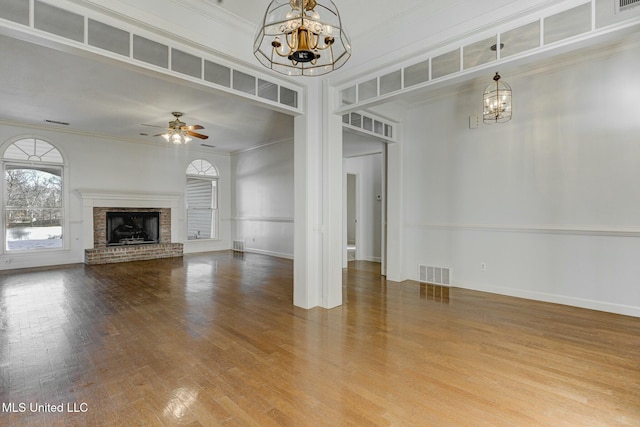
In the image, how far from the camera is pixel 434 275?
5.45 meters

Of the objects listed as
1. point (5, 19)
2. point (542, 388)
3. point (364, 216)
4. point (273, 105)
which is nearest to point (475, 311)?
point (542, 388)

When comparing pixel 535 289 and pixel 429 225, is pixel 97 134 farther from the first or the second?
pixel 535 289

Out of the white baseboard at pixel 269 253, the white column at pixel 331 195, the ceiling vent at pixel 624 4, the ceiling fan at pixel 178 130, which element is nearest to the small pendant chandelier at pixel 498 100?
the ceiling vent at pixel 624 4

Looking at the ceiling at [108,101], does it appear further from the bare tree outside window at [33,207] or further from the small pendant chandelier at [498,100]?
the small pendant chandelier at [498,100]

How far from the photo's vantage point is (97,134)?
7727mm

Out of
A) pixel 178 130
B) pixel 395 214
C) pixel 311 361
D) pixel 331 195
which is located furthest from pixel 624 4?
pixel 178 130

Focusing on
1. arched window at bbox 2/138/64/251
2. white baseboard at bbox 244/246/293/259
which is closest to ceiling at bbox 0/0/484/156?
arched window at bbox 2/138/64/251

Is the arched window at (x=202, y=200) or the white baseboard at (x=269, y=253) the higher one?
the arched window at (x=202, y=200)

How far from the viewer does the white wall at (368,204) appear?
309 inches

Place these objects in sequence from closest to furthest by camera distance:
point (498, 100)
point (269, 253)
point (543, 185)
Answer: point (498, 100) < point (543, 185) < point (269, 253)

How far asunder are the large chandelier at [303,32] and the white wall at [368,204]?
563cm

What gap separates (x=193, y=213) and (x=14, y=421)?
8.13 metres

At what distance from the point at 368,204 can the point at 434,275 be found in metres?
2.98

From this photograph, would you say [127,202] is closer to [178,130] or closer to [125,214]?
[125,214]
